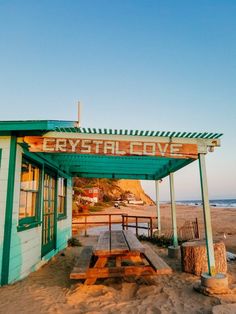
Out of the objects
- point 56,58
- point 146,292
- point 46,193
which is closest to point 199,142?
point 146,292

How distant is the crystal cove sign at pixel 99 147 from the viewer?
4227mm

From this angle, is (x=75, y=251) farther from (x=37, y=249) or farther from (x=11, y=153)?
(x=11, y=153)

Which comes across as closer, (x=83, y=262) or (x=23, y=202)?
(x=83, y=262)

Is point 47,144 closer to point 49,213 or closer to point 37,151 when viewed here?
point 37,151

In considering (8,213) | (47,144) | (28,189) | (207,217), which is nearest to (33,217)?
(28,189)

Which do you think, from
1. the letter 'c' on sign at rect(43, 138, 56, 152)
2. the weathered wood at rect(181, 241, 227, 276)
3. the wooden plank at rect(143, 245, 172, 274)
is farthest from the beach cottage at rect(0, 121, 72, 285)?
the weathered wood at rect(181, 241, 227, 276)

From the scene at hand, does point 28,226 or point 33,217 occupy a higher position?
point 33,217

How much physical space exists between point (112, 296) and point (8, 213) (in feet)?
7.96

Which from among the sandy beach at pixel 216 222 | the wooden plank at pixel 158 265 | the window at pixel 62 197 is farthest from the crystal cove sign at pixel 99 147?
the sandy beach at pixel 216 222

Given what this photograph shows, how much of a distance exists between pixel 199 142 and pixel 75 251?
627 centimetres

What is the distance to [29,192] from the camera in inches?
215

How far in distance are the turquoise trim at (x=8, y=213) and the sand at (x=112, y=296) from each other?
1.05ft

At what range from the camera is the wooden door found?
21.4 ft

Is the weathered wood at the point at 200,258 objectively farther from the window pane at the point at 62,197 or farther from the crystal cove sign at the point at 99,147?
the window pane at the point at 62,197
